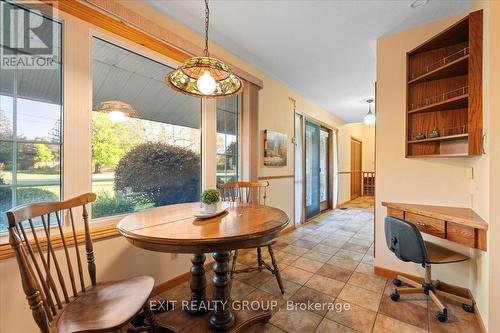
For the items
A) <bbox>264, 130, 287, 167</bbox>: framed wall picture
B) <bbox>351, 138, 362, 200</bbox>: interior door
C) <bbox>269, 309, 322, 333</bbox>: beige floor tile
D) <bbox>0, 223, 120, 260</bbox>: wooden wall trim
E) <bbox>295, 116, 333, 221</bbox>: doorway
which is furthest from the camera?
<bbox>351, 138, 362, 200</bbox>: interior door

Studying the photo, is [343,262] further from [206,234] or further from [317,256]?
[206,234]

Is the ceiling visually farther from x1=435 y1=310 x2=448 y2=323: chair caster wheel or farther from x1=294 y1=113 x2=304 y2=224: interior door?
x1=435 y1=310 x2=448 y2=323: chair caster wheel

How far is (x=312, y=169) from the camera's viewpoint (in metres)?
5.00

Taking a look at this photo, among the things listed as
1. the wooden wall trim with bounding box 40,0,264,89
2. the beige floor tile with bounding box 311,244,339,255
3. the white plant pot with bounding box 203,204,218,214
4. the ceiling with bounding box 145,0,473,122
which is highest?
the ceiling with bounding box 145,0,473,122

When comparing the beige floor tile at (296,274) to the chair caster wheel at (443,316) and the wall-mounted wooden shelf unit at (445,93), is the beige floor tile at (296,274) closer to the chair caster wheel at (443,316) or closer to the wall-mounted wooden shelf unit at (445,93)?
the chair caster wheel at (443,316)

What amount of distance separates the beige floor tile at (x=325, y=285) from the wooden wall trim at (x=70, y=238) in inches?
73.2

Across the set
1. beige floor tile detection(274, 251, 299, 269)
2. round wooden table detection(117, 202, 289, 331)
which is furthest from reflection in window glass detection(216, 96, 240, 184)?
beige floor tile detection(274, 251, 299, 269)

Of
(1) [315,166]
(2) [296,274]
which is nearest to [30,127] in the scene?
(2) [296,274]

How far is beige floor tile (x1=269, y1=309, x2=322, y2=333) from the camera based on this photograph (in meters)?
1.60

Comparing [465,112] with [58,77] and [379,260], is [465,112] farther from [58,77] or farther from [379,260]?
[58,77]

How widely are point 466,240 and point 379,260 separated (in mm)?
941

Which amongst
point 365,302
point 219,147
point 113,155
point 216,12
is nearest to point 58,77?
point 113,155

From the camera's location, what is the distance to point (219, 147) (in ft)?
9.20
